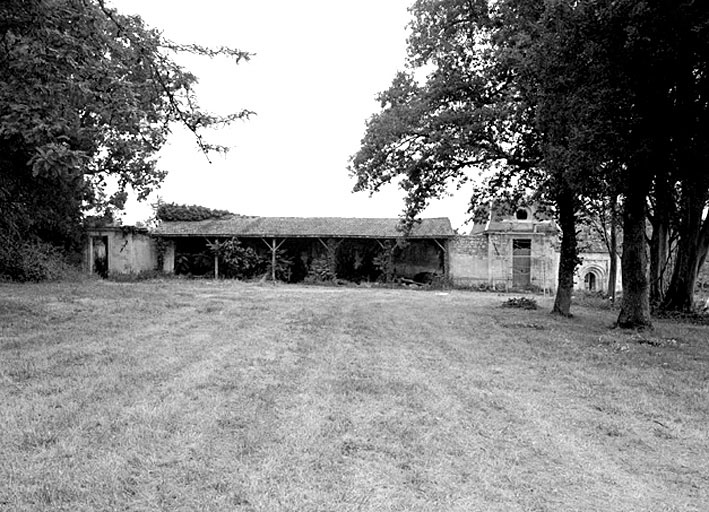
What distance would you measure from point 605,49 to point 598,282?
2162 centimetres

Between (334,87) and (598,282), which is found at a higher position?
(334,87)

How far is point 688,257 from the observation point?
15750mm

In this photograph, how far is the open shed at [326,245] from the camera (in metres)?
26.3

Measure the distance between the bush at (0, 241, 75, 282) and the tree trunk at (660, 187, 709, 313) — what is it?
22149mm

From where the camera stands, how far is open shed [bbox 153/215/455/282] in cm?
2627

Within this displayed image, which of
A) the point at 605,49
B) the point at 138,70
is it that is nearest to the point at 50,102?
the point at 138,70

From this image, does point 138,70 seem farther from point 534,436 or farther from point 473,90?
point 473,90

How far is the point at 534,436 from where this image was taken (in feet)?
13.2

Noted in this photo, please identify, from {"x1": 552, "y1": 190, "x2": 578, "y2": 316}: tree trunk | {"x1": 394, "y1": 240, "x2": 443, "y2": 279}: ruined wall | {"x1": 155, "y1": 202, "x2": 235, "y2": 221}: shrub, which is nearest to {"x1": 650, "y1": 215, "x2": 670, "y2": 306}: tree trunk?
{"x1": 552, "y1": 190, "x2": 578, "y2": 316}: tree trunk

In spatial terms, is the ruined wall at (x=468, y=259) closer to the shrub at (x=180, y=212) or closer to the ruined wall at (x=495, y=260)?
the ruined wall at (x=495, y=260)

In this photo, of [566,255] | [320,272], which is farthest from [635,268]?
[320,272]

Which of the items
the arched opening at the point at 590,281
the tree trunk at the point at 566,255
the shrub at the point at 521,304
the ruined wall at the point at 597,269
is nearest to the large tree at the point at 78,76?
the tree trunk at the point at 566,255

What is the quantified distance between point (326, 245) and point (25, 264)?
1330 centimetres

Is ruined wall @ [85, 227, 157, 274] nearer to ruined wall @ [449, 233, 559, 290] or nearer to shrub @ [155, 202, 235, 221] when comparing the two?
shrub @ [155, 202, 235, 221]
